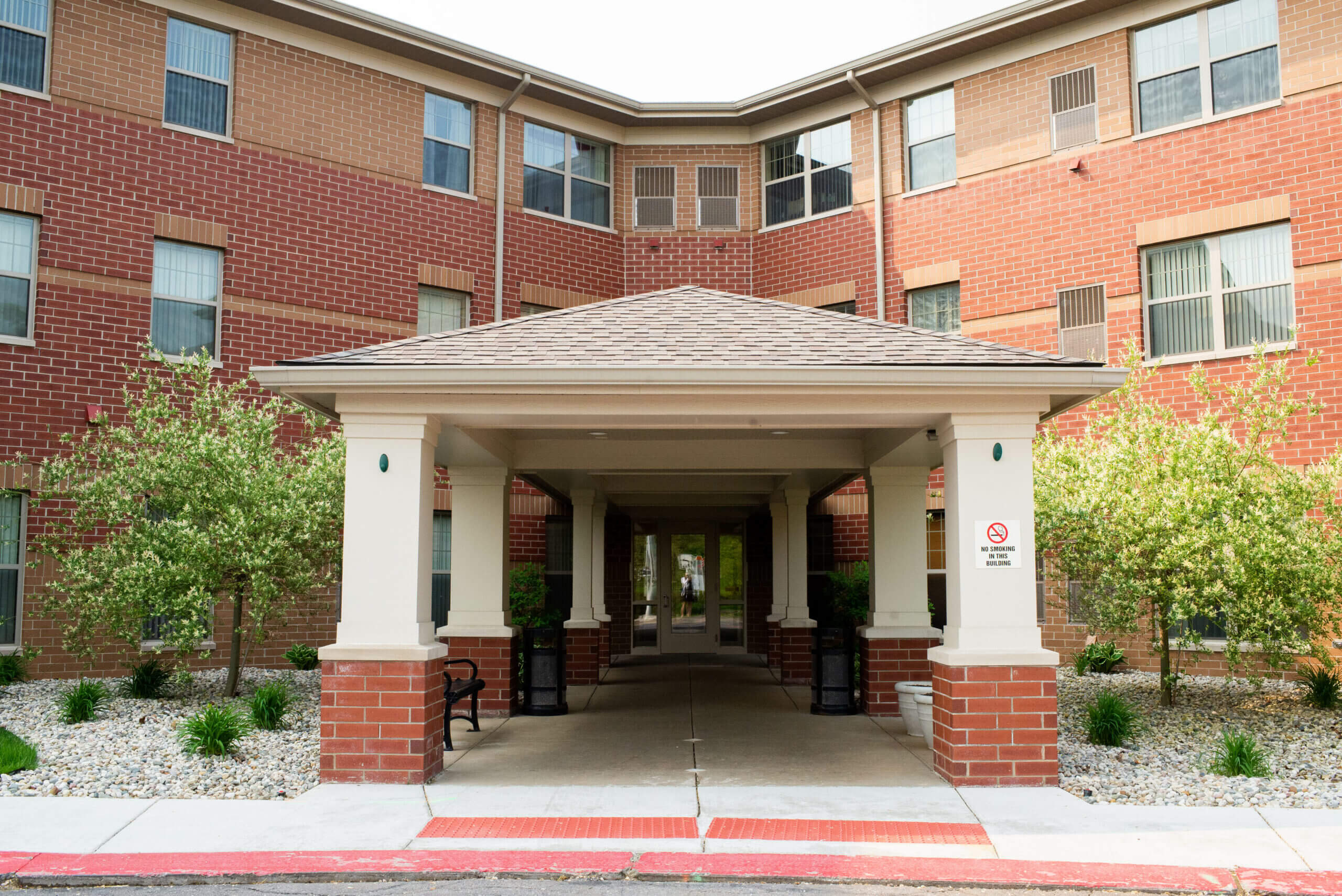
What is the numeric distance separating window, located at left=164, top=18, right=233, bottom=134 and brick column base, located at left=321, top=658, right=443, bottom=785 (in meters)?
11.1

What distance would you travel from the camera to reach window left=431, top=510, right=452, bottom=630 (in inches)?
719

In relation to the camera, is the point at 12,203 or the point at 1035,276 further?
the point at 1035,276

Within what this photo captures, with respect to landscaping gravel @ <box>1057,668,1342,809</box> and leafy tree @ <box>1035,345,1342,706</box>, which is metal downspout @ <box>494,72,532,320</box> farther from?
landscaping gravel @ <box>1057,668,1342,809</box>

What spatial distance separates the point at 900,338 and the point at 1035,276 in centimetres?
900

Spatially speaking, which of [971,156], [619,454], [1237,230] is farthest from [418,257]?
[1237,230]

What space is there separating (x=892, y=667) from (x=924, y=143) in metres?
10.2

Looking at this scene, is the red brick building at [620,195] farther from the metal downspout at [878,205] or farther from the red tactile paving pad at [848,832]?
the red tactile paving pad at [848,832]

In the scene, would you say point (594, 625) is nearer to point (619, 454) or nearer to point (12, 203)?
point (619, 454)

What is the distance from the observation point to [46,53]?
605 inches

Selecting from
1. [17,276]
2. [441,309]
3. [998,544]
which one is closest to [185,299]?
[17,276]

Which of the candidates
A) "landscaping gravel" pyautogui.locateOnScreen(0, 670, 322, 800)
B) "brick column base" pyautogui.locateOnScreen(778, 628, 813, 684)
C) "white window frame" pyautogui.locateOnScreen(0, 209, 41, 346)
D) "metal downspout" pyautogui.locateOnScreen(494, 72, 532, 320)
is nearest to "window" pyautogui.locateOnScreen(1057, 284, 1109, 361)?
"brick column base" pyautogui.locateOnScreen(778, 628, 813, 684)

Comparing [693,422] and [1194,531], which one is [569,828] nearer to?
[693,422]

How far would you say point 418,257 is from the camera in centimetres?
1856

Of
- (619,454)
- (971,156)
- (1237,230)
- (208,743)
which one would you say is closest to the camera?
(208,743)
